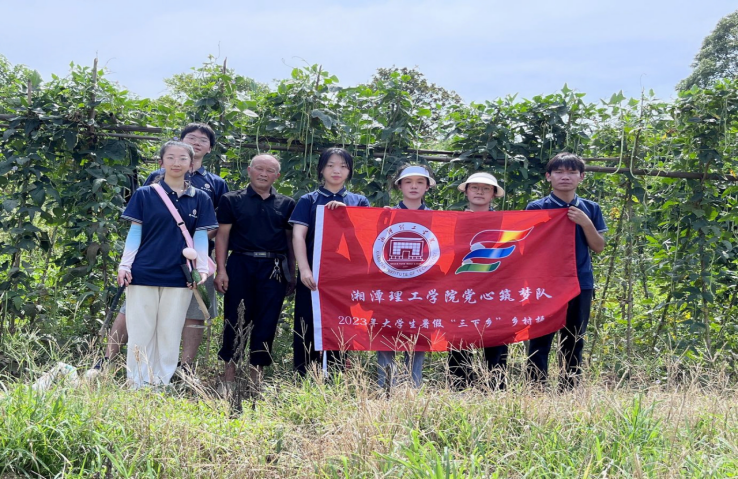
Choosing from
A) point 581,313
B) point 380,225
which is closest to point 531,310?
point 581,313

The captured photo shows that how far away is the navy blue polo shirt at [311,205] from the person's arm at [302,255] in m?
0.06

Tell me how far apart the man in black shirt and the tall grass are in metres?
0.95

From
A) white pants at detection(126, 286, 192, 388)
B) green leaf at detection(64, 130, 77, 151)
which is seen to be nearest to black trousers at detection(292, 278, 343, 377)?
white pants at detection(126, 286, 192, 388)

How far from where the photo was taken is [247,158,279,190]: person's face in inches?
162

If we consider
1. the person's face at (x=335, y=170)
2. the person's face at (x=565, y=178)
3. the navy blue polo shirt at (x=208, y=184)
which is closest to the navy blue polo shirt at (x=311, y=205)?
the person's face at (x=335, y=170)

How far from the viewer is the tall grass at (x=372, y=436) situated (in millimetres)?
2520

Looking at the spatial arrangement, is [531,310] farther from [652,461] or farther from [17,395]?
[17,395]

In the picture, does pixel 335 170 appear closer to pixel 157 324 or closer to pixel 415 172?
pixel 415 172

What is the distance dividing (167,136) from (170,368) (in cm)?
196

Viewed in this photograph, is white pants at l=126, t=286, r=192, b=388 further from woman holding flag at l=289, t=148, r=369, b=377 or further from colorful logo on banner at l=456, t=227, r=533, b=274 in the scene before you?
colorful logo on banner at l=456, t=227, r=533, b=274

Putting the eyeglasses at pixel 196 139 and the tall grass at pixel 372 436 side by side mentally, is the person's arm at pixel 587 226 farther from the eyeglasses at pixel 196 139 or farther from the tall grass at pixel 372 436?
the eyeglasses at pixel 196 139

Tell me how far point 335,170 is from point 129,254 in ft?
4.67

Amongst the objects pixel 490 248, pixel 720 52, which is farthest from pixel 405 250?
pixel 720 52

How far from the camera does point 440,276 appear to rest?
429 cm
